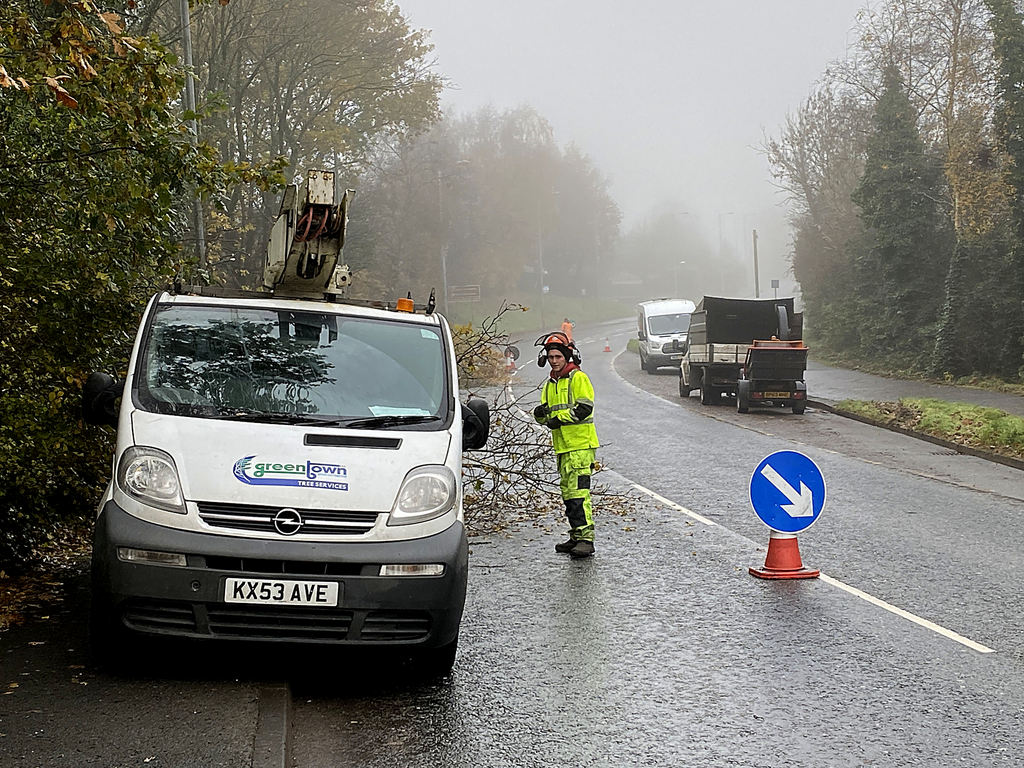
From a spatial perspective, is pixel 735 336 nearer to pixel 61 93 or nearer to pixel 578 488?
pixel 578 488

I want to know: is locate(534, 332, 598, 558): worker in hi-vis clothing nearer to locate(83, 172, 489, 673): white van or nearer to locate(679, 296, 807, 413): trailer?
locate(83, 172, 489, 673): white van

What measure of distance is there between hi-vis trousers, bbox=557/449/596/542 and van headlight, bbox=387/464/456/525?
3680 millimetres

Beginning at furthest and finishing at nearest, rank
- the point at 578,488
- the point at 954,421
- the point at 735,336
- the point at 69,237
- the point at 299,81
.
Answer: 1. the point at 299,81
2. the point at 735,336
3. the point at 954,421
4. the point at 578,488
5. the point at 69,237

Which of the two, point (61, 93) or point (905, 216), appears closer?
point (61, 93)

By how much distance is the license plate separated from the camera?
5.61 metres

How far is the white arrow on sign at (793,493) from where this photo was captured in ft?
29.3

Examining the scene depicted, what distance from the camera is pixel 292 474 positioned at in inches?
229

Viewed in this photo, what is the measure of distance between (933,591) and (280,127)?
26896 millimetres

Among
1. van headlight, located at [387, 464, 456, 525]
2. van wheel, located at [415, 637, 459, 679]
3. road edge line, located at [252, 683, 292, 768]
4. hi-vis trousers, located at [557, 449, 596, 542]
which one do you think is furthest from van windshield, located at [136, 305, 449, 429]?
hi-vis trousers, located at [557, 449, 596, 542]

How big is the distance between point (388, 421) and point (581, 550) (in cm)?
400

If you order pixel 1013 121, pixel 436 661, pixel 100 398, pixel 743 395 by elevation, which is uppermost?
pixel 1013 121

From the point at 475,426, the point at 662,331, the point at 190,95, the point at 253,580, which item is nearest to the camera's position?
the point at 253,580

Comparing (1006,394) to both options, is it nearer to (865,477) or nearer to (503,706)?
(865,477)

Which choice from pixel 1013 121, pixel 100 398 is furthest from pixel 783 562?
pixel 1013 121
